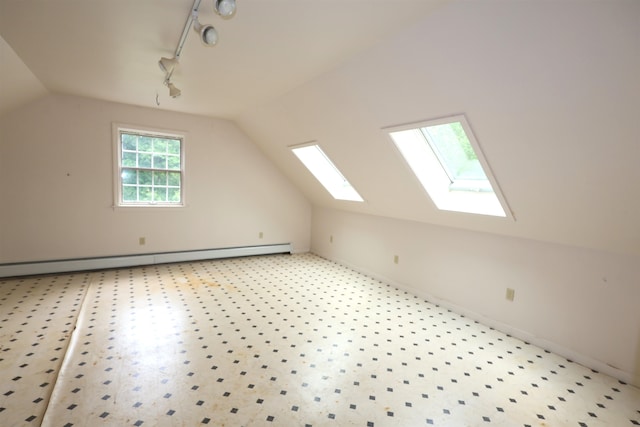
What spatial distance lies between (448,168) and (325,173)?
2273mm

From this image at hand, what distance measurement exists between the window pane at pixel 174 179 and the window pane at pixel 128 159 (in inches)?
20.4

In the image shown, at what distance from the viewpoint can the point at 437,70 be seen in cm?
222

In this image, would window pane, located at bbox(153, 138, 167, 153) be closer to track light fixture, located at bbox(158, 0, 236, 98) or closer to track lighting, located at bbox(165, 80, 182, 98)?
track lighting, located at bbox(165, 80, 182, 98)

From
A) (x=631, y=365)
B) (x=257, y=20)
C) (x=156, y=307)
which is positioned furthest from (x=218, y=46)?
(x=631, y=365)

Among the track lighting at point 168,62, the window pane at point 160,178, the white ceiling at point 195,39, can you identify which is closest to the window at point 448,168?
the white ceiling at point 195,39

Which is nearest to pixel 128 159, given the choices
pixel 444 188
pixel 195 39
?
pixel 195 39

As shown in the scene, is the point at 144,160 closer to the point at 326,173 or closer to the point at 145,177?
the point at 145,177

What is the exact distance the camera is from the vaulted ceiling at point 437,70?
168 cm

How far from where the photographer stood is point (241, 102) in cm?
420

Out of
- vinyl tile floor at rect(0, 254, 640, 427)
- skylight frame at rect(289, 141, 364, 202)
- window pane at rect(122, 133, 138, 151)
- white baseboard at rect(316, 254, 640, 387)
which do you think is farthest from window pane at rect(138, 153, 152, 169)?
white baseboard at rect(316, 254, 640, 387)

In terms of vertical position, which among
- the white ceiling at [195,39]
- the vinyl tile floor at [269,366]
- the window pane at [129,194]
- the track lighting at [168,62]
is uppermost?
the white ceiling at [195,39]

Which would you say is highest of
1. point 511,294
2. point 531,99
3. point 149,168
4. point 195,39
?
point 195,39

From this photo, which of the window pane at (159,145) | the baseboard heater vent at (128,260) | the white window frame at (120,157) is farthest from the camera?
the window pane at (159,145)

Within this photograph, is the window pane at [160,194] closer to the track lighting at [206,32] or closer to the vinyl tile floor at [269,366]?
the vinyl tile floor at [269,366]
